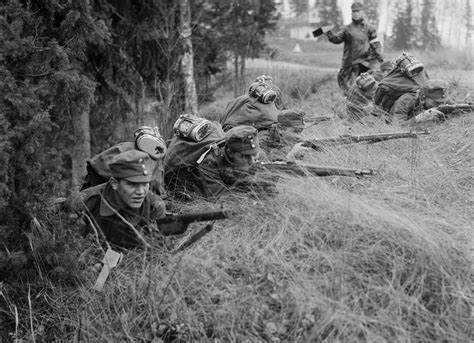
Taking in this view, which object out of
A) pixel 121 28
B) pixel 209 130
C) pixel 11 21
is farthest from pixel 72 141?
pixel 11 21

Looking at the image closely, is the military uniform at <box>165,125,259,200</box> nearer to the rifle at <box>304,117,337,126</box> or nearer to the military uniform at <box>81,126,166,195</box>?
the military uniform at <box>81,126,166,195</box>

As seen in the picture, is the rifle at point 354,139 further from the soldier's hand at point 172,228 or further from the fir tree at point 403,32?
the fir tree at point 403,32

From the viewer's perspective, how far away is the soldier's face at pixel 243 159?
531cm

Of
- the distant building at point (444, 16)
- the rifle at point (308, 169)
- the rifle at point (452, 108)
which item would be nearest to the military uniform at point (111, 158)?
the rifle at point (308, 169)

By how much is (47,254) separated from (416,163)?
3.56 metres

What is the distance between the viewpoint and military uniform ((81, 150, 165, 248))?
4.29 meters

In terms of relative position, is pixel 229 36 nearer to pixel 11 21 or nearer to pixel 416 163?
pixel 416 163

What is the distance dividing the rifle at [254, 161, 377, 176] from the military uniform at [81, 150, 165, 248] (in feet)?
4.00

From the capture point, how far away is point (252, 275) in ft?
12.9

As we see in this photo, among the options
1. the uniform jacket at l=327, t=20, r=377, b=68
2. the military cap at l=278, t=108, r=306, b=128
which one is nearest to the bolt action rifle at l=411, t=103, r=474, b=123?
the military cap at l=278, t=108, r=306, b=128

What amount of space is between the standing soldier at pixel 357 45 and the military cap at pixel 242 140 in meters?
6.68

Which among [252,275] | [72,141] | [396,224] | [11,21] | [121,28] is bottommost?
[72,141]

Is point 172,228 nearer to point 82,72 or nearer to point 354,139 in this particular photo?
point 354,139

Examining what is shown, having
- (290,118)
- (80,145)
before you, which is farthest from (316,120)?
(80,145)
